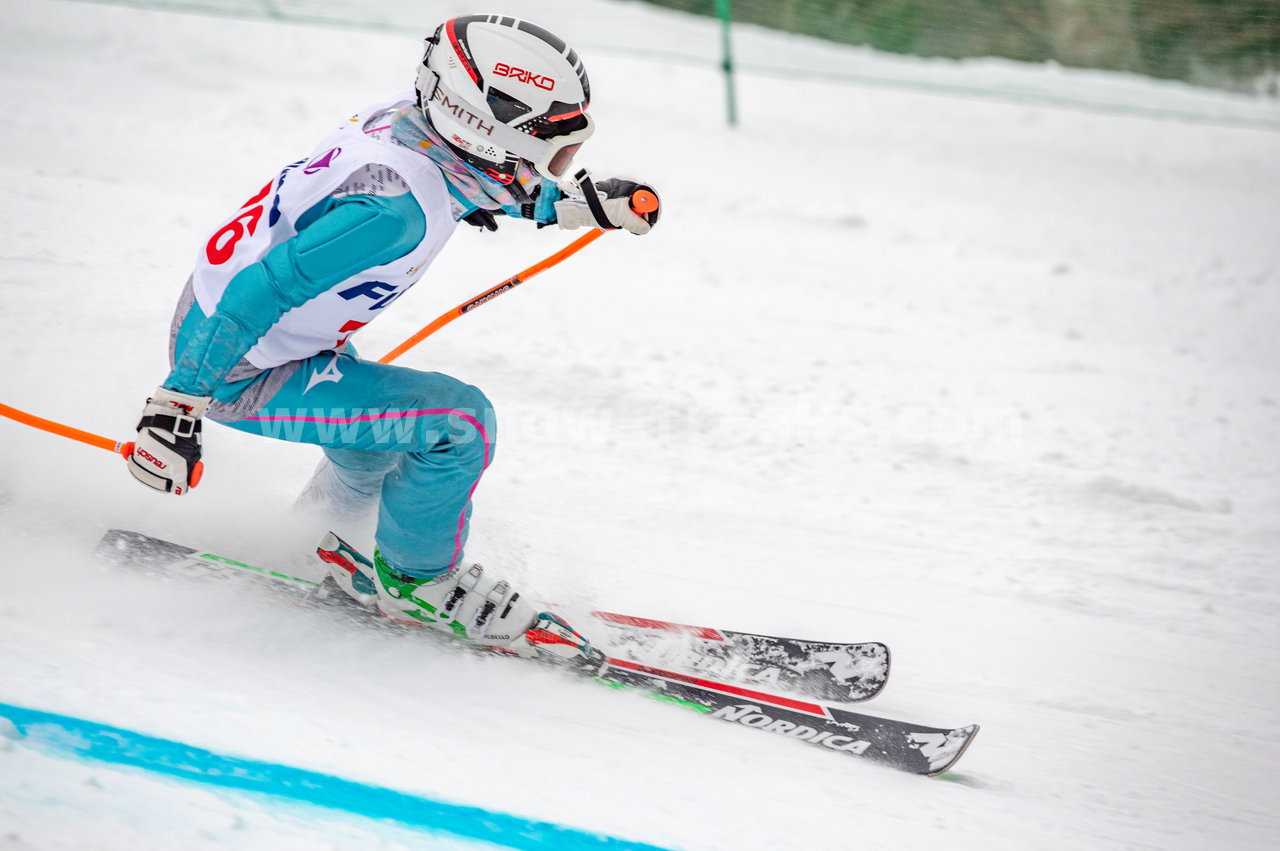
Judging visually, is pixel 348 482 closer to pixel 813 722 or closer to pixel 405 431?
pixel 405 431

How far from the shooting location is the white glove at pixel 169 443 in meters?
2.16

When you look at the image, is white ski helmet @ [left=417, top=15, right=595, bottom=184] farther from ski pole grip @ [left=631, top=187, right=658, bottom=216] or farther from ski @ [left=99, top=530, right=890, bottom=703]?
ski @ [left=99, top=530, right=890, bottom=703]

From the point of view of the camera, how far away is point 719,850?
7.06ft

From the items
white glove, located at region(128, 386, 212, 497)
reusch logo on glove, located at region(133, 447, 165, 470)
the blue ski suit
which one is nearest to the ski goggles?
the blue ski suit

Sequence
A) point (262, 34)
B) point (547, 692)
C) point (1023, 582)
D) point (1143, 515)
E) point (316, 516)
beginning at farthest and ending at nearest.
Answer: point (262, 34)
point (1143, 515)
point (1023, 582)
point (316, 516)
point (547, 692)

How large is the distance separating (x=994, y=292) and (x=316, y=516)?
13.6 ft

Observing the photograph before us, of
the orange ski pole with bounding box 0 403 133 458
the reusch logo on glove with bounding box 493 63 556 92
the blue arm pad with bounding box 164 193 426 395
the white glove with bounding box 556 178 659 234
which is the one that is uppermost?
the reusch logo on glove with bounding box 493 63 556 92

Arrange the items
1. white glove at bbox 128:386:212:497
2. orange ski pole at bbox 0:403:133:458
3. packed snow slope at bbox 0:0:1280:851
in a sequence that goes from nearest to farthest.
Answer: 1. white glove at bbox 128:386:212:497
2. packed snow slope at bbox 0:0:1280:851
3. orange ski pole at bbox 0:403:133:458

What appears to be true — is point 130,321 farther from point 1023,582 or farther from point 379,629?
point 1023,582

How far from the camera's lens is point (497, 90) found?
7.64 ft

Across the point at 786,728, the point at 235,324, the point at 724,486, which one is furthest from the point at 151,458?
the point at 724,486

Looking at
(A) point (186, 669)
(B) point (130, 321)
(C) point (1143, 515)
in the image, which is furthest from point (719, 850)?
(B) point (130, 321)

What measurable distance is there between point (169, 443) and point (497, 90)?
111 centimetres

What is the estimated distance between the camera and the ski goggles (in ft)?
7.68
